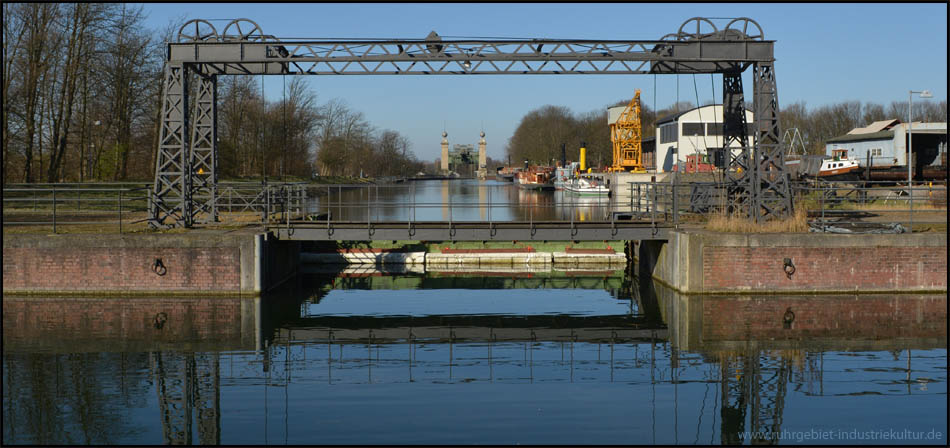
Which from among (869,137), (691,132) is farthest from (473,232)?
(691,132)

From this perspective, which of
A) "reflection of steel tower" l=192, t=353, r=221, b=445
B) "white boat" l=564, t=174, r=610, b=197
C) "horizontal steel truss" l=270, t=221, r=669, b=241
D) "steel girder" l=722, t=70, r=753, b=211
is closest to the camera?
"reflection of steel tower" l=192, t=353, r=221, b=445

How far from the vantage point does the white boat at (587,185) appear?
258ft

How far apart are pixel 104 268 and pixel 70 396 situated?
30.5 ft

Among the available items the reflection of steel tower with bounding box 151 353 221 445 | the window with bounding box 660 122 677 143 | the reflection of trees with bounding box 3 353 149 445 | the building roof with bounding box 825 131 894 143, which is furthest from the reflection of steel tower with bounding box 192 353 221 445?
the window with bounding box 660 122 677 143

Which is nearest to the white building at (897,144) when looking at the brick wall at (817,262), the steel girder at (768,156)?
the steel girder at (768,156)

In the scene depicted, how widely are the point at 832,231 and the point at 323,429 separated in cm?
1570

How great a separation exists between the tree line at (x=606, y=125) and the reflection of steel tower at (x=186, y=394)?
7379cm

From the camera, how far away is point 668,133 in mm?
82250

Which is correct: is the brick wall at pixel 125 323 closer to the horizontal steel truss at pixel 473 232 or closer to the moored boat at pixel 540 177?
the horizontal steel truss at pixel 473 232

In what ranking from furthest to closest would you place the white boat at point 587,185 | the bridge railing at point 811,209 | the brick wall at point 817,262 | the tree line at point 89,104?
the white boat at point 587,185, the tree line at point 89,104, the bridge railing at point 811,209, the brick wall at point 817,262

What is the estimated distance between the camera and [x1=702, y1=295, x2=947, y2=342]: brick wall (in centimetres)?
1692

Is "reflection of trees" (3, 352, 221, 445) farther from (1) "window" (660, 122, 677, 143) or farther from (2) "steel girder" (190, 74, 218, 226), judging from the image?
(1) "window" (660, 122, 677, 143)

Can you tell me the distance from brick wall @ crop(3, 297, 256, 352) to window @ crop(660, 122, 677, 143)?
64.1 m

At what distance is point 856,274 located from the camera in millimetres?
21109
